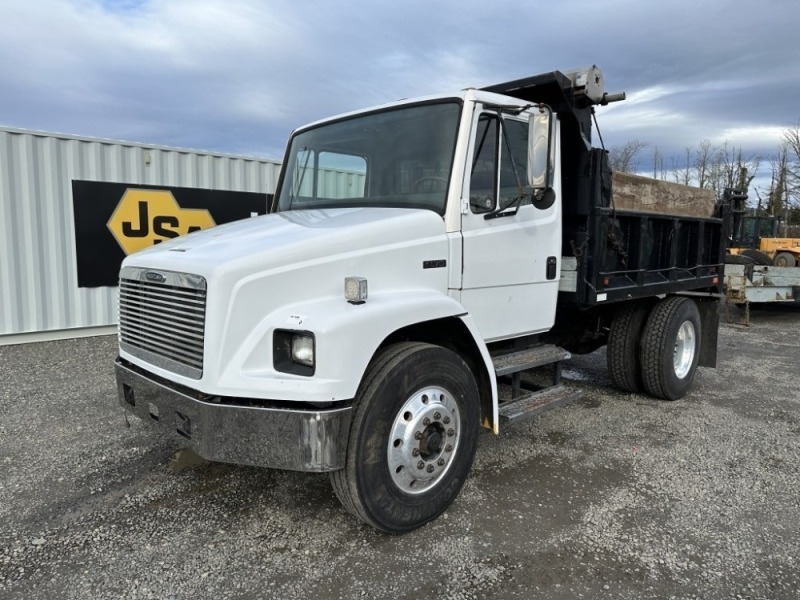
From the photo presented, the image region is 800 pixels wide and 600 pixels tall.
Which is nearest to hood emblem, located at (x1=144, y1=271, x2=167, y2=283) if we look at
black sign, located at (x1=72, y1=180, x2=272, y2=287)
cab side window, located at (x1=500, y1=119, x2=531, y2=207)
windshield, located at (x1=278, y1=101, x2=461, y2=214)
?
windshield, located at (x1=278, y1=101, x2=461, y2=214)

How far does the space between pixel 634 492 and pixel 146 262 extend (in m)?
3.31

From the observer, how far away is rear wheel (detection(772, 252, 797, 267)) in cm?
1446

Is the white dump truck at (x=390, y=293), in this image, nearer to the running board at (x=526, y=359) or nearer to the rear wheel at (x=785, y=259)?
the running board at (x=526, y=359)

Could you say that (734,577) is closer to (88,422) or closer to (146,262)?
(146,262)

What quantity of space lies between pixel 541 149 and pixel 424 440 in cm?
180

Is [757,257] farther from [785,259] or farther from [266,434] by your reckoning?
[266,434]

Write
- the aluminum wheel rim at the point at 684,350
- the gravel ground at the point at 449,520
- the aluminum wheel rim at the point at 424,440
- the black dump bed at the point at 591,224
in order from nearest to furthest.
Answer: the gravel ground at the point at 449,520
the aluminum wheel rim at the point at 424,440
the black dump bed at the point at 591,224
the aluminum wheel rim at the point at 684,350

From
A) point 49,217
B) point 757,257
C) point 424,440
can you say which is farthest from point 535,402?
point 757,257

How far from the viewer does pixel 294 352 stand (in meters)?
2.65

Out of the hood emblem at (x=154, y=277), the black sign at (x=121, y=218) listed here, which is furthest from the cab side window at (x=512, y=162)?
the black sign at (x=121, y=218)

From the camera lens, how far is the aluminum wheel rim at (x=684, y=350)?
19.1ft

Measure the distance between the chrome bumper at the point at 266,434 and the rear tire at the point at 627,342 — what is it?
3781 mm

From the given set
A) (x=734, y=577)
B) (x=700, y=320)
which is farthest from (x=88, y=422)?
(x=700, y=320)

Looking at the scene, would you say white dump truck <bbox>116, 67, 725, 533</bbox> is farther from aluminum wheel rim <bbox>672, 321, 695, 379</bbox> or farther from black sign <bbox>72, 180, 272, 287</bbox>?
black sign <bbox>72, 180, 272, 287</bbox>
